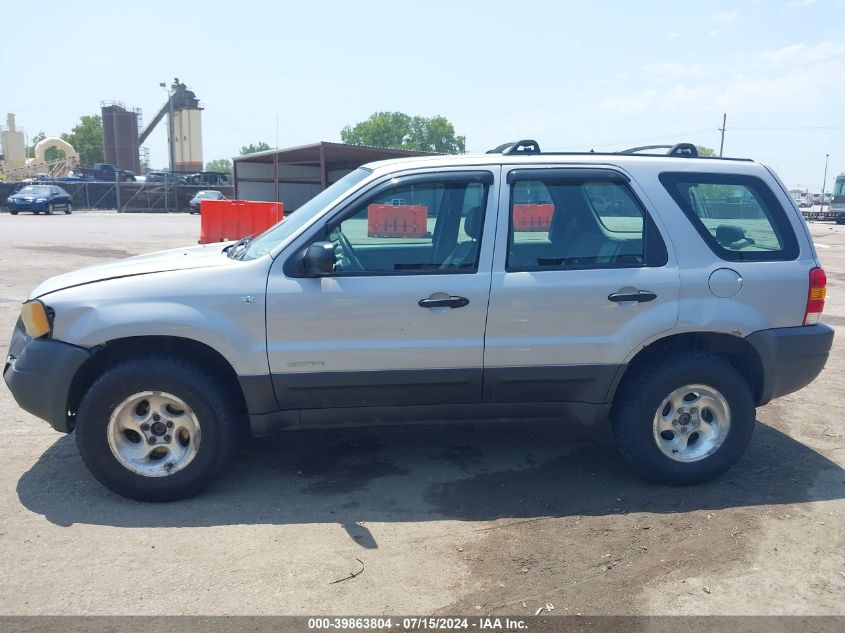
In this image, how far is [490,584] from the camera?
3.37m

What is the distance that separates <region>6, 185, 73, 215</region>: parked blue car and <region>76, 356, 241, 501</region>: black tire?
116ft

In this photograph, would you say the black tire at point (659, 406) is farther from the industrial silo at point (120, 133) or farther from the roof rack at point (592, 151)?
the industrial silo at point (120, 133)

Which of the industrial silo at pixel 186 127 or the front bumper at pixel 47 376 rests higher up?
the industrial silo at pixel 186 127

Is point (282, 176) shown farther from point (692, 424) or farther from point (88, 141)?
point (88, 141)

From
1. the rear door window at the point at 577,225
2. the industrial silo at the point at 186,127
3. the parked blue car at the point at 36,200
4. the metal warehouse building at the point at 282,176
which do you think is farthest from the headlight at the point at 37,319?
the industrial silo at the point at 186,127

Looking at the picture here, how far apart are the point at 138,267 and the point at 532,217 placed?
2383mm

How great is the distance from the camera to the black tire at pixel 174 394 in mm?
4020

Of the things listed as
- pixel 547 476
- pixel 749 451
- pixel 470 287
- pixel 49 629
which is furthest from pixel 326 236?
pixel 749 451

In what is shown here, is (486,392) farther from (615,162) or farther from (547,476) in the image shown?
(615,162)

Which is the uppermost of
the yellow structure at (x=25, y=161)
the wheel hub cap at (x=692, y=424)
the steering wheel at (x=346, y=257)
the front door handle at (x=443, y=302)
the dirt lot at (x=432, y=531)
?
the yellow structure at (x=25, y=161)

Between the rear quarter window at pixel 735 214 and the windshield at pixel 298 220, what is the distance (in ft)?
6.32

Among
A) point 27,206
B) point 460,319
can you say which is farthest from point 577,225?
point 27,206

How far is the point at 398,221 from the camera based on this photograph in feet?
14.8

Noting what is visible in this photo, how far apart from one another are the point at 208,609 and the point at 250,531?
72 cm
